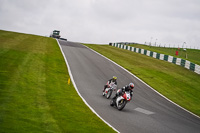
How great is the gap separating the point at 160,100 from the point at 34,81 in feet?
31.2

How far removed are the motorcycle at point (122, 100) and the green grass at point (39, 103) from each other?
204 centimetres

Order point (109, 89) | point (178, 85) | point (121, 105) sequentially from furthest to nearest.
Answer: point (178, 85) < point (109, 89) < point (121, 105)

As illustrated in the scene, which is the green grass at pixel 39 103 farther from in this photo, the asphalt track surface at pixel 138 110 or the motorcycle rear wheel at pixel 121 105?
the motorcycle rear wheel at pixel 121 105

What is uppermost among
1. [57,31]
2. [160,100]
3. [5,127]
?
[57,31]

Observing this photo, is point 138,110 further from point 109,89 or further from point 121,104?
point 109,89

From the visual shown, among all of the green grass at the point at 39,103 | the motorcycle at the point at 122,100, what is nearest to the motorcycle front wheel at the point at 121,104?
the motorcycle at the point at 122,100

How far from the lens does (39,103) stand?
41.8ft

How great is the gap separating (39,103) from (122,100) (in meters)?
4.75

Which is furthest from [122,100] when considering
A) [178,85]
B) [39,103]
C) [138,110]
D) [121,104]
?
[178,85]

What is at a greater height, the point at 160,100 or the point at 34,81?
the point at 34,81

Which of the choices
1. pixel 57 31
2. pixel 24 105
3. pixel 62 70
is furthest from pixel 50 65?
pixel 57 31

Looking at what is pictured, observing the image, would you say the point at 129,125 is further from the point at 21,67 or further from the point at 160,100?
the point at 21,67

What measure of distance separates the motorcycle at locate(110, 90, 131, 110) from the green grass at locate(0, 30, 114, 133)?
2.04m

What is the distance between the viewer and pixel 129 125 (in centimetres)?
1170
